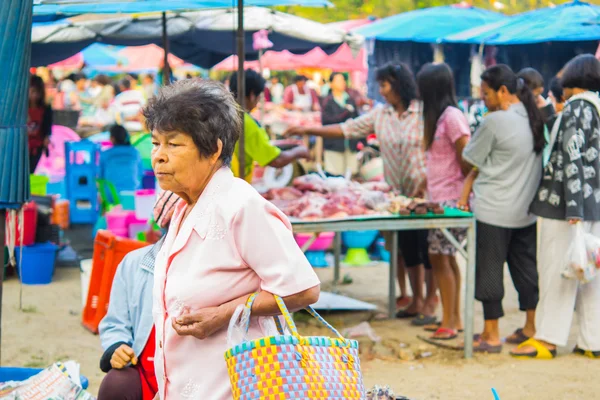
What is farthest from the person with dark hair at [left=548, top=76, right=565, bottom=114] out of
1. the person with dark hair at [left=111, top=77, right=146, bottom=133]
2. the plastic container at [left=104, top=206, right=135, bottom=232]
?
the person with dark hair at [left=111, top=77, right=146, bottom=133]

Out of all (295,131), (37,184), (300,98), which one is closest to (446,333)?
(295,131)

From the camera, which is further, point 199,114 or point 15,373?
point 15,373

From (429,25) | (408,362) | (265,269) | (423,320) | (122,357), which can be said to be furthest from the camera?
(429,25)

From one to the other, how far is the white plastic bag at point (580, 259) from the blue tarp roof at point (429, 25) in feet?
26.9

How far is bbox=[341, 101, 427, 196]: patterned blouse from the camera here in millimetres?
6797

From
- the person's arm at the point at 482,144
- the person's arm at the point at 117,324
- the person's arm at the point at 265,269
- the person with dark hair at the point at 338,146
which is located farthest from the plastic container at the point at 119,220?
the person with dark hair at the point at 338,146

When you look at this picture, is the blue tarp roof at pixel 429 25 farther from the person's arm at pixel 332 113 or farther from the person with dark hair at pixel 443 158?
the person with dark hair at pixel 443 158

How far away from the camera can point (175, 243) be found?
102 inches

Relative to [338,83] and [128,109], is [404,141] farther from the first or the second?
[128,109]

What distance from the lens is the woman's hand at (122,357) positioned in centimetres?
354

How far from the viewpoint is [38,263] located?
8516 millimetres

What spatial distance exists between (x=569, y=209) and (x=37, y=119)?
21.3 feet

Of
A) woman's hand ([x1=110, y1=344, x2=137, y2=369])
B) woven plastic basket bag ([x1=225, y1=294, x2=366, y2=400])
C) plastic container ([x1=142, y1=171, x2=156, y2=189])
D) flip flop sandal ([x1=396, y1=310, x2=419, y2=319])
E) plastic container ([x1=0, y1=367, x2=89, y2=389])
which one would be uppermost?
woven plastic basket bag ([x1=225, y1=294, x2=366, y2=400])

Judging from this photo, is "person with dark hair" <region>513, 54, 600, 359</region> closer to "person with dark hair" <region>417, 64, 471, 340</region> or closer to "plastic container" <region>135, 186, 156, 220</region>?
"person with dark hair" <region>417, 64, 471, 340</region>
